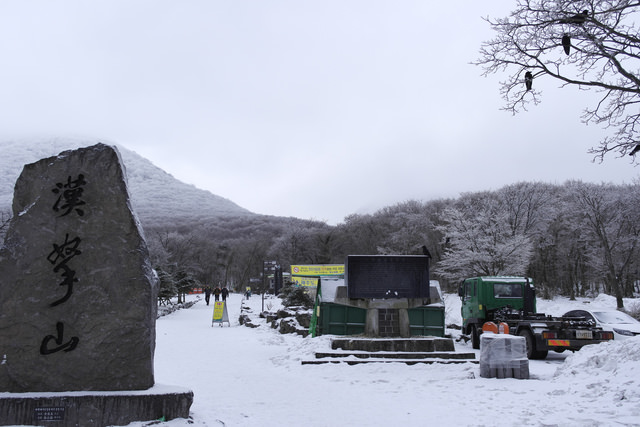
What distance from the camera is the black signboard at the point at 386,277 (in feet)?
46.9

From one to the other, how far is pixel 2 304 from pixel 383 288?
403 inches

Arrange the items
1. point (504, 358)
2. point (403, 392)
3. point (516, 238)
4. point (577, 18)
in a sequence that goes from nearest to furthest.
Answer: point (577, 18) → point (403, 392) → point (504, 358) → point (516, 238)

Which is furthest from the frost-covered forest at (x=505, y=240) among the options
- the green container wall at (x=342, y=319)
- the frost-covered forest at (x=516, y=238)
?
the green container wall at (x=342, y=319)

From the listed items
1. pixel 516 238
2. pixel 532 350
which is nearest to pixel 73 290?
pixel 532 350

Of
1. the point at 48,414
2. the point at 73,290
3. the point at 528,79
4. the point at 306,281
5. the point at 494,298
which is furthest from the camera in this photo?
the point at 306,281

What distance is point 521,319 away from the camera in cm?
1573

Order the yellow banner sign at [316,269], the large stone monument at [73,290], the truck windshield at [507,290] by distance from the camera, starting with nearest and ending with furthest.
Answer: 1. the large stone monument at [73,290]
2. the truck windshield at [507,290]
3. the yellow banner sign at [316,269]

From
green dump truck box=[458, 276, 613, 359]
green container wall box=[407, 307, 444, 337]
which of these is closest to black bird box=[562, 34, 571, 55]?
green dump truck box=[458, 276, 613, 359]

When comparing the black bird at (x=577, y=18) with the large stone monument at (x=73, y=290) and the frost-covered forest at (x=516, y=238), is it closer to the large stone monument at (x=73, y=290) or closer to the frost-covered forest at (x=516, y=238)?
the large stone monument at (x=73, y=290)

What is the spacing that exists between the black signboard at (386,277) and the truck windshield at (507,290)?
4482 mm

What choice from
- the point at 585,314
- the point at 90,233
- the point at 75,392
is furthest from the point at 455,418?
the point at 585,314

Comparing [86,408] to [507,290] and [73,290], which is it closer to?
[73,290]

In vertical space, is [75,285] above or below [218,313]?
above

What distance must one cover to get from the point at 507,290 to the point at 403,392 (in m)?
10.1
